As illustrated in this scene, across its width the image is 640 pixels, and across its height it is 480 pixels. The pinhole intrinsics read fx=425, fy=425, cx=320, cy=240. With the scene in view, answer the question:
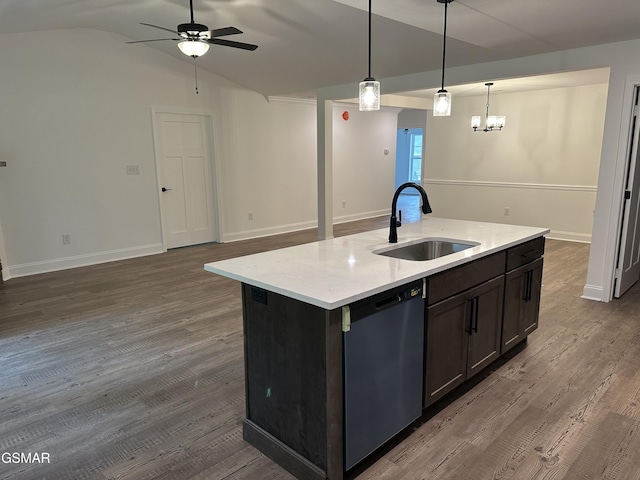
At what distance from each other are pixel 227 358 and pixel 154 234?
370 centimetres

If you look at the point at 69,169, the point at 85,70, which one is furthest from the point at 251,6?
the point at 69,169

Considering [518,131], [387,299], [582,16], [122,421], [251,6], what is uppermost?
[251,6]

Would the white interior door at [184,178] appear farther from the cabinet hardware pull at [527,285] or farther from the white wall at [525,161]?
the cabinet hardware pull at [527,285]

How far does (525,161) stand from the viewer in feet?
23.3

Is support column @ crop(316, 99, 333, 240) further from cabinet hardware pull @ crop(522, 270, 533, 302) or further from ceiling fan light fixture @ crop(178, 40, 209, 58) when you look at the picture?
cabinet hardware pull @ crop(522, 270, 533, 302)

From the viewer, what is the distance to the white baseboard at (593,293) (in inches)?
161

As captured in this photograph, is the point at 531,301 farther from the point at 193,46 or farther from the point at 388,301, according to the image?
the point at 193,46

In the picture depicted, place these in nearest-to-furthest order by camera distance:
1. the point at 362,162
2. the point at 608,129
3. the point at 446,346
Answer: the point at 446,346 < the point at 608,129 < the point at 362,162

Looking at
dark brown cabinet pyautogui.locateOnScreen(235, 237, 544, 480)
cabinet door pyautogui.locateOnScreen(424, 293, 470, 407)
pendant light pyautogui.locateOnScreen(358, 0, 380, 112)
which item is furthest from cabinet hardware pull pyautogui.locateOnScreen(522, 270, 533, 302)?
pendant light pyautogui.locateOnScreen(358, 0, 380, 112)

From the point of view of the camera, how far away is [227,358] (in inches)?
119

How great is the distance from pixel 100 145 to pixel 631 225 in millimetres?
6129

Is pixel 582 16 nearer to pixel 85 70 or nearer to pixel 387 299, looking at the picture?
pixel 387 299

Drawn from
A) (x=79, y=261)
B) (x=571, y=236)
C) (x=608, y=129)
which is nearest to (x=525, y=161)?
(x=571, y=236)

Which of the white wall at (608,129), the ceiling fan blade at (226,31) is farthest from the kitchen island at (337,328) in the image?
the white wall at (608,129)
